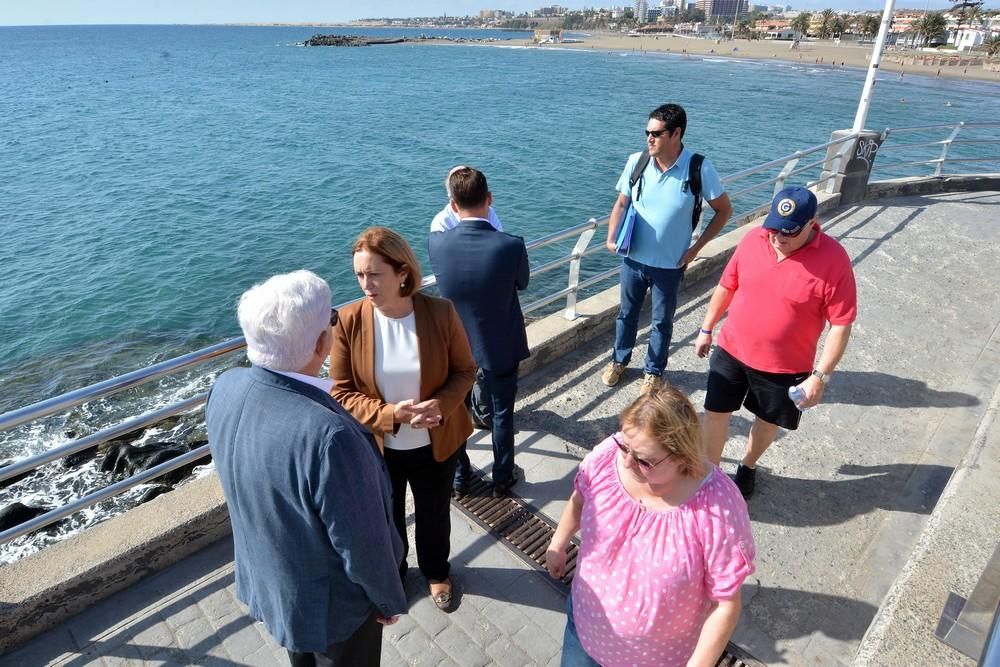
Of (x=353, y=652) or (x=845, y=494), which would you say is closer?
(x=353, y=652)

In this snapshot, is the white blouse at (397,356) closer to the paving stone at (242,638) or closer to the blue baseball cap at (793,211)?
the paving stone at (242,638)

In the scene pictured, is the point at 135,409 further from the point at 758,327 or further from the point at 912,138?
the point at 912,138

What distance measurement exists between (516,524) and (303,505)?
6.46 ft

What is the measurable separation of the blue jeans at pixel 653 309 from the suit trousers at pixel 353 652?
121 inches

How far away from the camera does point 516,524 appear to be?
3.38 metres

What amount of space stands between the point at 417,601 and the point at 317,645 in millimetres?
1146

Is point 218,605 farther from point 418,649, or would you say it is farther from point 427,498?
point 427,498

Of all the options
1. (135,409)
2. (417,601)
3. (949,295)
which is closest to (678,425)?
(417,601)

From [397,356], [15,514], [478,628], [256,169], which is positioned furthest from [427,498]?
[256,169]

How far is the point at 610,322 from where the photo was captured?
221 inches

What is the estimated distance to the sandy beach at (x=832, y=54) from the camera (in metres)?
70.3

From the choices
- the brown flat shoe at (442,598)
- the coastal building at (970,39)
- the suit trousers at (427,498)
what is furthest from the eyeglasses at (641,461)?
the coastal building at (970,39)

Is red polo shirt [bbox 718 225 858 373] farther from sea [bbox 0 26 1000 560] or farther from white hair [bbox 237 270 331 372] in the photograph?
sea [bbox 0 26 1000 560]

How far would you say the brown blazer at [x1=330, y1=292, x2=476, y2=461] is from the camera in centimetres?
243
